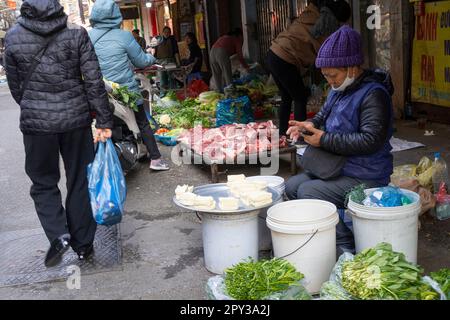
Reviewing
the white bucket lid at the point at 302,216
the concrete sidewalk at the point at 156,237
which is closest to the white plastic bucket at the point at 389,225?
the white bucket lid at the point at 302,216

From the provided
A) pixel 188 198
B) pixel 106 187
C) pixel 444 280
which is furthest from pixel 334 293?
pixel 106 187

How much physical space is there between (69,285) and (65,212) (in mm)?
609

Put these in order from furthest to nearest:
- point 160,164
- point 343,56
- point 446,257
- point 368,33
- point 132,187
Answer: point 368,33 → point 160,164 → point 132,187 → point 446,257 → point 343,56

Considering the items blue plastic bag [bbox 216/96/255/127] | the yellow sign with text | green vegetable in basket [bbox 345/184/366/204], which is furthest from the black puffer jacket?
the yellow sign with text

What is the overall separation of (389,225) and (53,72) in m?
2.55

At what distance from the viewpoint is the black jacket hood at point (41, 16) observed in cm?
361

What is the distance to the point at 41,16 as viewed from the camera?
3627 millimetres

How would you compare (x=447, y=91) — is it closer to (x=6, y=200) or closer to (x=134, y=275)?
(x=134, y=275)

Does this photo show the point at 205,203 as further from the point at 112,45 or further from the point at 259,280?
the point at 112,45

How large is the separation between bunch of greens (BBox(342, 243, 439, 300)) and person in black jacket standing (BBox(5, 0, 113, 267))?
2.13 metres

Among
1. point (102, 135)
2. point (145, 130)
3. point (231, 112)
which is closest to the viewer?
point (102, 135)

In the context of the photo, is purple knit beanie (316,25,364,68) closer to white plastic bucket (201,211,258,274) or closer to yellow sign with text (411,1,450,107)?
white plastic bucket (201,211,258,274)

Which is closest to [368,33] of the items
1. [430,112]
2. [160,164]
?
[430,112]

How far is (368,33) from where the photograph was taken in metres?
8.57
